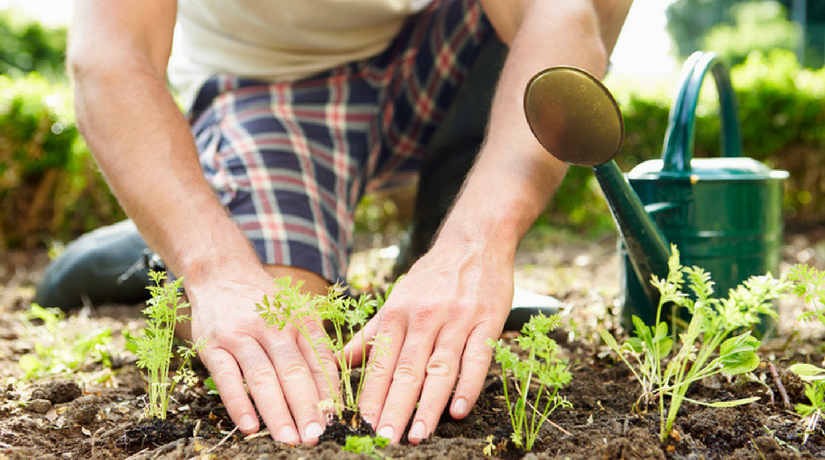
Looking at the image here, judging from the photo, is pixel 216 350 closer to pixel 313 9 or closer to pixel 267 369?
pixel 267 369

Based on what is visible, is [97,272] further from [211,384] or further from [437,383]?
[437,383]

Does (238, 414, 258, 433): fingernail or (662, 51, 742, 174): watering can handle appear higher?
(662, 51, 742, 174): watering can handle

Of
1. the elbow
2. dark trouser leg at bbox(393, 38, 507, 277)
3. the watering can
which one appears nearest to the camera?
the watering can

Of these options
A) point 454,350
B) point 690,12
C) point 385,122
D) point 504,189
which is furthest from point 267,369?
point 690,12

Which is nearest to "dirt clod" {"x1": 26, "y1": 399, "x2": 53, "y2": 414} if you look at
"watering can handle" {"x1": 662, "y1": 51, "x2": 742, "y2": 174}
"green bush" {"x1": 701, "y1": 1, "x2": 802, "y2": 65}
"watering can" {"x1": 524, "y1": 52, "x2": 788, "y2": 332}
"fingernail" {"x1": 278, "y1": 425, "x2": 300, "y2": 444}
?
"fingernail" {"x1": 278, "y1": 425, "x2": 300, "y2": 444}

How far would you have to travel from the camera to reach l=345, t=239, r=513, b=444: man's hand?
1.28 m

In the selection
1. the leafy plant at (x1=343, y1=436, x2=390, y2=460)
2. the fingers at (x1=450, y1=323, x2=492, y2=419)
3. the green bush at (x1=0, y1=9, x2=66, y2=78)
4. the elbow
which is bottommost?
the leafy plant at (x1=343, y1=436, x2=390, y2=460)

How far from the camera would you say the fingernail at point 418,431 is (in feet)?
4.05

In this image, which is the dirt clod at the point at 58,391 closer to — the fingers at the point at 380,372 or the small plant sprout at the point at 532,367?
the fingers at the point at 380,372

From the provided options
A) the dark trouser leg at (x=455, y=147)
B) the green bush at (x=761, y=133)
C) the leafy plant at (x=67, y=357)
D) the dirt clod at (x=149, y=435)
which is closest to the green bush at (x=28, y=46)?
the green bush at (x=761, y=133)

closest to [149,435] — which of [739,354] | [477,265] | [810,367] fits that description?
[477,265]

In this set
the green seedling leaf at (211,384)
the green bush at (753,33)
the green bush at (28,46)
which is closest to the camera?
the green seedling leaf at (211,384)

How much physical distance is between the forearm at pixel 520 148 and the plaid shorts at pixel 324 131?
80 cm

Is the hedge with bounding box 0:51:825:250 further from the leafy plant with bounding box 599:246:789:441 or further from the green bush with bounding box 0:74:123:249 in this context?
the leafy plant with bounding box 599:246:789:441
